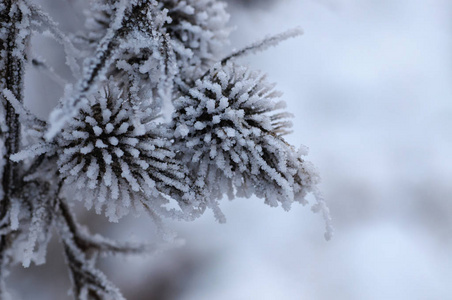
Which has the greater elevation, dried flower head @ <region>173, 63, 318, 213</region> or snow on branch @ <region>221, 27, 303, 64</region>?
snow on branch @ <region>221, 27, 303, 64</region>

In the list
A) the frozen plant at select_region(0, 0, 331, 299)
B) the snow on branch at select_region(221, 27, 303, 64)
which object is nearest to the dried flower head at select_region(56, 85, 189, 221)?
the frozen plant at select_region(0, 0, 331, 299)

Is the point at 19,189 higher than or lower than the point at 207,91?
lower

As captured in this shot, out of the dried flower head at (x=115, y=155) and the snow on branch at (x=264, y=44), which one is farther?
the snow on branch at (x=264, y=44)

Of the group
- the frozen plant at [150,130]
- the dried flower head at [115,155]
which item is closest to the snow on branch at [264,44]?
the frozen plant at [150,130]

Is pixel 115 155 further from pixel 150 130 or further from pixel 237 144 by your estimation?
pixel 237 144

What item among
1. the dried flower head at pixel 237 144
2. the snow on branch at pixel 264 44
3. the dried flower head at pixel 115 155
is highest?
the snow on branch at pixel 264 44

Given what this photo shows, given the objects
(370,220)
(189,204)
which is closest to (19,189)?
(189,204)

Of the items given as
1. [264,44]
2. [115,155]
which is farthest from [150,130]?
[264,44]

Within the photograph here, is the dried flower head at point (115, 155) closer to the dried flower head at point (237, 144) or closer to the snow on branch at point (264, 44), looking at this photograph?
the dried flower head at point (237, 144)

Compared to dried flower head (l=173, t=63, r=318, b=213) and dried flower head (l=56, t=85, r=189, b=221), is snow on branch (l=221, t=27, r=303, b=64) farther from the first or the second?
dried flower head (l=56, t=85, r=189, b=221)

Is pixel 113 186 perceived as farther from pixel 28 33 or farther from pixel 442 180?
pixel 442 180

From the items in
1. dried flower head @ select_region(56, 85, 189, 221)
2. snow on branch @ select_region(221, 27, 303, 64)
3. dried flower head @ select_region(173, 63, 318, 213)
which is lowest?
dried flower head @ select_region(56, 85, 189, 221)
